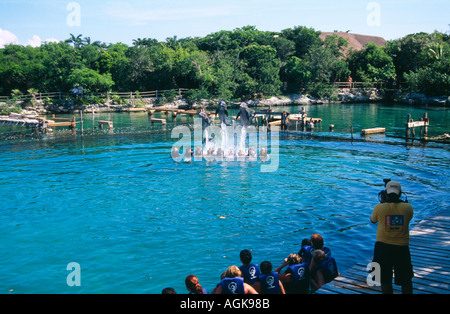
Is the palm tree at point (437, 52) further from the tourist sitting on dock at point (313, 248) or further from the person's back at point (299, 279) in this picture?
the person's back at point (299, 279)

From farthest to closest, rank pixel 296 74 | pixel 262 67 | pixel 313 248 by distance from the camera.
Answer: pixel 296 74 < pixel 262 67 < pixel 313 248

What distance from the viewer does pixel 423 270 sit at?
882 cm

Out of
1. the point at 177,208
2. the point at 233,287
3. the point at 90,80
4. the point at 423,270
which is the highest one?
the point at 90,80

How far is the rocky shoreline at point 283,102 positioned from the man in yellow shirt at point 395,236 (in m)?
51.8

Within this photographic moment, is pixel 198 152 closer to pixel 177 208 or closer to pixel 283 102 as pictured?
pixel 177 208

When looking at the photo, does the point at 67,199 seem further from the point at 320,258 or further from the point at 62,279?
the point at 320,258

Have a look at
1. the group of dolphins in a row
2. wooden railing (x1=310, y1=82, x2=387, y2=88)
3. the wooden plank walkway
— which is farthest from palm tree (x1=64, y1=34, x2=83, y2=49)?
the wooden plank walkway

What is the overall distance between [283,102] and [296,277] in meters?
61.6

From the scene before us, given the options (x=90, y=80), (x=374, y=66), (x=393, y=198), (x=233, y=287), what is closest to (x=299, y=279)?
(x=233, y=287)

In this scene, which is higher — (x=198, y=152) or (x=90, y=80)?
(x=90, y=80)

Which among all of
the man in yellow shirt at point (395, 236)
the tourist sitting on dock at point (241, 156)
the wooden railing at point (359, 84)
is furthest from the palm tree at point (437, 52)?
the man in yellow shirt at point (395, 236)

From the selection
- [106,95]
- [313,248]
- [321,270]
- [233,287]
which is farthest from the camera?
[106,95]

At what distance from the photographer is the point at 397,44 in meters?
71.1

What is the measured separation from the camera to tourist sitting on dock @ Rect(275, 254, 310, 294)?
8383mm
